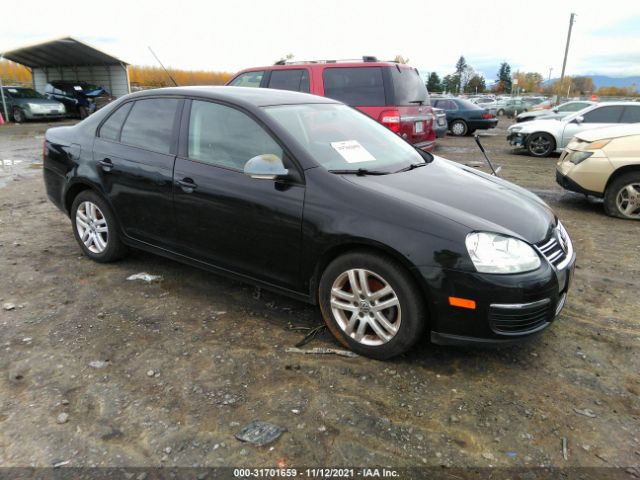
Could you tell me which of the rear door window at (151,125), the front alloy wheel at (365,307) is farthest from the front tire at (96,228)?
the front alloy wheel at (365,307)

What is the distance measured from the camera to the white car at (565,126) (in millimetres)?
11070

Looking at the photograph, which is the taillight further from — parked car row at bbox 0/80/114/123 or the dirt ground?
parked car row at bbox 0/80/114/123

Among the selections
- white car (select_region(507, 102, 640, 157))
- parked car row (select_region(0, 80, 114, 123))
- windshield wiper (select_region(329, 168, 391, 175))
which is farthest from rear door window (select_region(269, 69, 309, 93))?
parked car row (select_region(0, 80, 114, 123))

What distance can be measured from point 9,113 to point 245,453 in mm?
24951

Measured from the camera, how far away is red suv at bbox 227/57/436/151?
756cm

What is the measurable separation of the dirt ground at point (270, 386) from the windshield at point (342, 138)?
1.21 m

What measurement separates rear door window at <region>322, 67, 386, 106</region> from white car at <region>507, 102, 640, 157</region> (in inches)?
251

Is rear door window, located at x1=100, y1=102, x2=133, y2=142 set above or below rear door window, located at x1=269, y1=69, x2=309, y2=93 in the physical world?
below

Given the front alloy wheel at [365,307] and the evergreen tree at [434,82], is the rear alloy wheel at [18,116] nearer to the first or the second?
the front alloy wheel at [365,307]

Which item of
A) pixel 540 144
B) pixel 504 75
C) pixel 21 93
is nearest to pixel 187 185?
pixel 540 144

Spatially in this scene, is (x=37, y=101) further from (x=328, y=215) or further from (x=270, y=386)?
(x=270, y=386)

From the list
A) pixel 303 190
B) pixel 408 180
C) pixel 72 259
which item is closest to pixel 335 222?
pixel 303 190

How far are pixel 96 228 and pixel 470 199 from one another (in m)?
3.37

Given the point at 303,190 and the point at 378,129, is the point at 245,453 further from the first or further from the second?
the point at 378,129
